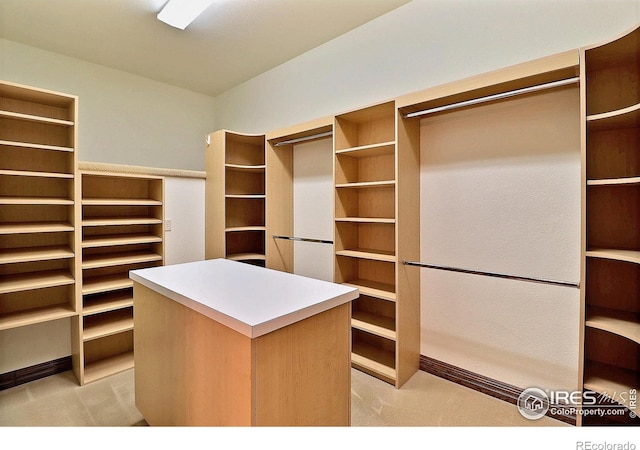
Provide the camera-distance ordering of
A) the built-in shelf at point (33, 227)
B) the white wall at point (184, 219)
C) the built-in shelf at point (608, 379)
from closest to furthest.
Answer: the built-in shelf at point (608, 379)
the built-in shelf at point (33, 227)
the white wall at point (184, 219)

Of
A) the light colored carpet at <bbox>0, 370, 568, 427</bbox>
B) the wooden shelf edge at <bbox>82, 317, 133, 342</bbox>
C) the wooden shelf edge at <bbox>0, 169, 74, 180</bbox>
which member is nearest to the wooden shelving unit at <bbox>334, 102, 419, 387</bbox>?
the light colored carpet at <bbox>0, 370, 568, 427</bbox>

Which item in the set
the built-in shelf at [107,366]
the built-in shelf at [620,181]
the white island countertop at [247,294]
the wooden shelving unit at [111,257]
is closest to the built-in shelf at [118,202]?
the wooden shelving unit at [111,257]

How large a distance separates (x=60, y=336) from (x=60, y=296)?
31 cm

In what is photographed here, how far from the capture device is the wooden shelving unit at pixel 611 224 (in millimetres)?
1520

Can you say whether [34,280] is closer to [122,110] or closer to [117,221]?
[117,221]

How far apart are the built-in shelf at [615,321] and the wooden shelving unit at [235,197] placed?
2634 mm

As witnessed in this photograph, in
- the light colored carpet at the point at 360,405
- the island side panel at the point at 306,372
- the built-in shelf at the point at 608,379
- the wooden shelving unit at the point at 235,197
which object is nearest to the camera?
the island side panel at the point at 306,372

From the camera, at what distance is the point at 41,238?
7.75ft

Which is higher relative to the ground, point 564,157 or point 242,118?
point 242,118

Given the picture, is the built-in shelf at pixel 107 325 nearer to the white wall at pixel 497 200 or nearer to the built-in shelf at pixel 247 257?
the built-in shelf at pixel 247 257

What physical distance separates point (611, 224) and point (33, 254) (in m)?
3.49
